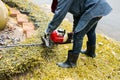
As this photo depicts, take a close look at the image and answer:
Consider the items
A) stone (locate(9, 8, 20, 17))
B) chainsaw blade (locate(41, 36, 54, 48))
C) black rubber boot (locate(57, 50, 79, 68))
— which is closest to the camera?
chainsaw blade (locate(41, 36, 54, 48))

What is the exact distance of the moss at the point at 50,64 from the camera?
12.1 ft

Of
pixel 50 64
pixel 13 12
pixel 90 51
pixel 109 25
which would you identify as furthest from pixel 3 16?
pixel 109 25

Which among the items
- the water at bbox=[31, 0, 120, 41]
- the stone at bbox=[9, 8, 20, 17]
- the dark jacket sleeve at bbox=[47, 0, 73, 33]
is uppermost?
the dark jacket sleeve at bbox=[47, 0, 73, 33]

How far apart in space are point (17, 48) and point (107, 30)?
197 inches

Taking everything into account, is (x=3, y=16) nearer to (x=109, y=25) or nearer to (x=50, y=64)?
(x=50, y=64)

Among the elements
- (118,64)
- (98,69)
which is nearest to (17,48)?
(98,69)

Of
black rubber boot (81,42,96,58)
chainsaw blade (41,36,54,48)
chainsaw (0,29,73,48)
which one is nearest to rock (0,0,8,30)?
chainsaw (0,29,73,48)

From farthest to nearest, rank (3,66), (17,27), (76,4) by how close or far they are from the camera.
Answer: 1. (17,27)
2. (76,4)
3. (3,66)

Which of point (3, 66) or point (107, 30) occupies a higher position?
point (3, 66)

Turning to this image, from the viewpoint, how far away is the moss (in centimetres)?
367

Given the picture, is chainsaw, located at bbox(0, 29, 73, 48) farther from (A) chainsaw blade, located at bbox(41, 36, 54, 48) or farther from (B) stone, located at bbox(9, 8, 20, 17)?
(B) stone, located at bbox(9, 8, 20, 17)

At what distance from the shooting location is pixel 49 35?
12.9 feet

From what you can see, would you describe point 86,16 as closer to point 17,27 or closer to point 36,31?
point 36,31

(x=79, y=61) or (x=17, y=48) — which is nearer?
(x=17, y=48)
